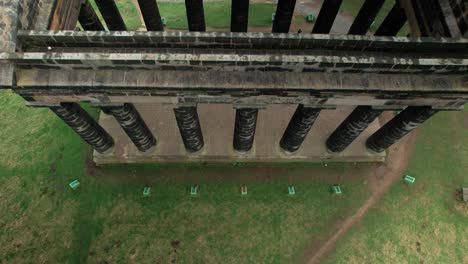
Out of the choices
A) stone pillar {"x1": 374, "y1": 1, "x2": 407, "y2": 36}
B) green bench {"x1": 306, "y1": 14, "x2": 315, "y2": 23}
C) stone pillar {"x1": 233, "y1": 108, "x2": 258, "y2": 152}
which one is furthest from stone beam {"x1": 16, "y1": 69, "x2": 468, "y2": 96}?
green bench {"x1": 306, "y1": 14, "x2": 315, "y2": 23}

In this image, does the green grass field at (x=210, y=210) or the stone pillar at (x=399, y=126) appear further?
the green grass field at (x=210, y=210)

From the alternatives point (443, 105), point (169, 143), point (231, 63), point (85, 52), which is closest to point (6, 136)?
point (169, 143)

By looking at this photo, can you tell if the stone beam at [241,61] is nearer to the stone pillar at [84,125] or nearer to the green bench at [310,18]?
the stone pillar at [84,125]

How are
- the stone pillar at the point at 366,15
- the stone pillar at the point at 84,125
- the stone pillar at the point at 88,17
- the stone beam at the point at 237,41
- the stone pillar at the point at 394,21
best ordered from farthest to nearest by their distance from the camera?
the stone pillar at the point at 366,15
the stone pillar at the point at 88,17
the stone pillar at the point at 394,21
the stone pillar at the point at 84,125
the stone beam at the point at 237,41

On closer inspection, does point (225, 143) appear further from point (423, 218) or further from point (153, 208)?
point (423, 218)

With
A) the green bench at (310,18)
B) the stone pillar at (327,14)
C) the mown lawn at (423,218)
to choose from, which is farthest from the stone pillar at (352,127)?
the green bench at (310,18)

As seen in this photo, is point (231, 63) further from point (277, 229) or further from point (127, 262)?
point (127, 262)
